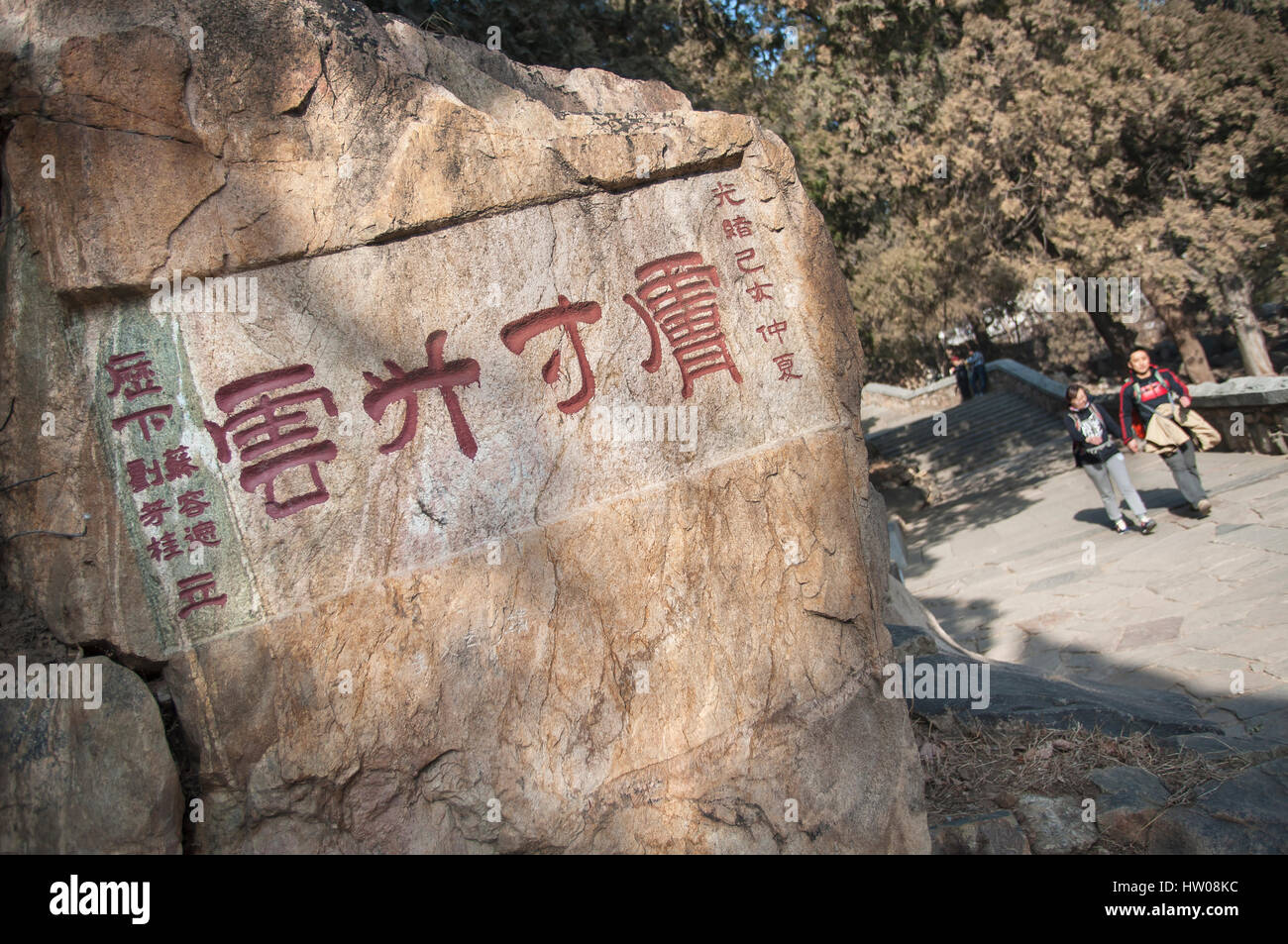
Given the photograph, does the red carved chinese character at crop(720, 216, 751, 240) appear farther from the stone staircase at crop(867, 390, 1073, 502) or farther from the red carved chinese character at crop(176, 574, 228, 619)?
the stone staircase at crop(867, 390, 1073, 502)

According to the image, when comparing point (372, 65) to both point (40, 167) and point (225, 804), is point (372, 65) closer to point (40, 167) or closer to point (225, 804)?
point (40, 167)

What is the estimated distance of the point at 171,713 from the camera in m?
2.80

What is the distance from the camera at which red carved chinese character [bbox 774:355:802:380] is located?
3.33m

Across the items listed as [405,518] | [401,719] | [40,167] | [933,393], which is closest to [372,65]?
[40,167]

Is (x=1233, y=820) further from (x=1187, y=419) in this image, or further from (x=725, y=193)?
(x=1187, y=419)

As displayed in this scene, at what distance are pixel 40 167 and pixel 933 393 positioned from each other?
718 inches

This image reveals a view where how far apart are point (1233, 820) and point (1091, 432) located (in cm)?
400

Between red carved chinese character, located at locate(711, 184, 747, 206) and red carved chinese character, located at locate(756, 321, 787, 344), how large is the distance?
48 centimetres

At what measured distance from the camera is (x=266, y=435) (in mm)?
2871

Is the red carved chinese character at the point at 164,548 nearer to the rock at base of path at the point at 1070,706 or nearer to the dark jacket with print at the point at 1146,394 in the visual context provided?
the rock at base of path at the point at 1070,706

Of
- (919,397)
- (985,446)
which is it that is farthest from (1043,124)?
(919,397)

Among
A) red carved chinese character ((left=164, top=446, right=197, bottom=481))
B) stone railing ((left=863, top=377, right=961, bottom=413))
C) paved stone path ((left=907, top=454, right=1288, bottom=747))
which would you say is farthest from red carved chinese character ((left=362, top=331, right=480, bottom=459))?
stone railing ((left=863, top=377, right=961, bottom=413))

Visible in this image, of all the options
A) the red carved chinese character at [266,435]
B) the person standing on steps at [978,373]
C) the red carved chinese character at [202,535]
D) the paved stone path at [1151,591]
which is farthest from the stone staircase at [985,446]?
the red carved chinese character at [202,535]

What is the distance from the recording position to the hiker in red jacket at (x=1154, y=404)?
6.27 metres
